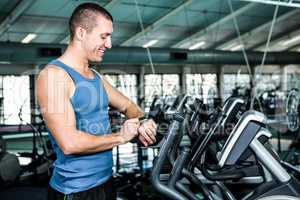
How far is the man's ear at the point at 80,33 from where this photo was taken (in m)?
1.17

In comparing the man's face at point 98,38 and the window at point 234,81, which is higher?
the window at point 234,81

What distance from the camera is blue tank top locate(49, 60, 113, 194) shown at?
1.16 metres

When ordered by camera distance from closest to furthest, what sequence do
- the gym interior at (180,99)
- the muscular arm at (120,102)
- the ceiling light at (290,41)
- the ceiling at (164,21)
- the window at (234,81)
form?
the muscular arm at (120,102)
the gym interior at (180,99)
the ceiling at (164,21)
the ceiling light at (290,41)
the window at (234,81)

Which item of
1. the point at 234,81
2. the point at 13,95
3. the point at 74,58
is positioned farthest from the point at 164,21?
the point at 74,58

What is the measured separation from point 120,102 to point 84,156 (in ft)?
0.97

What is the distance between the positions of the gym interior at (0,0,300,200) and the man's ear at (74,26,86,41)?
1.20 feet

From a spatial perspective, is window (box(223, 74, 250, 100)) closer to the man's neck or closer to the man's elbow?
the man's neck

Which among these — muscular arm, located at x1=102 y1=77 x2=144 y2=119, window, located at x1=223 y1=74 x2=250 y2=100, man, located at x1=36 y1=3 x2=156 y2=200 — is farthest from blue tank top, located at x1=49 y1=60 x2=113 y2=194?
window, located at x1=223 y1=74 x2=250 y2=100

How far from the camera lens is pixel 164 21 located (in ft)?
28.0

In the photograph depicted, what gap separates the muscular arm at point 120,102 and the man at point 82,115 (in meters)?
0.09

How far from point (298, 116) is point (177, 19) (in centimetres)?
412

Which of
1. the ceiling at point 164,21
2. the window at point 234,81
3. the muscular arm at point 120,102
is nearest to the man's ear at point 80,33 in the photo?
the muscular arm at point 120,102

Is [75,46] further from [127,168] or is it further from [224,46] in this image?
[224,46]

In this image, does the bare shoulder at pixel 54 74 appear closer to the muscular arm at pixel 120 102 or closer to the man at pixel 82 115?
the man at pixel 82 115
